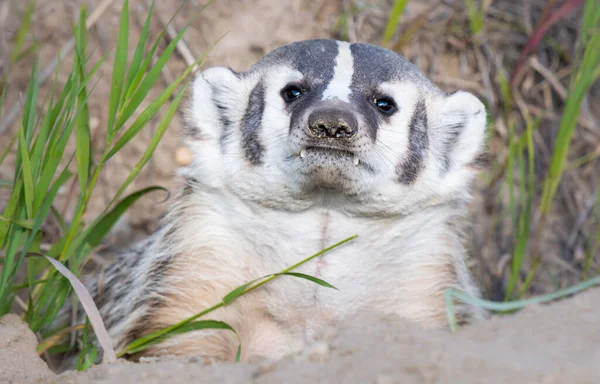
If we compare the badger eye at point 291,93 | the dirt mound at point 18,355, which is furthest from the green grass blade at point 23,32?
the dirt mound at point 18,355

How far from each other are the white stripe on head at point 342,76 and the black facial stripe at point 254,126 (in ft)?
0.73

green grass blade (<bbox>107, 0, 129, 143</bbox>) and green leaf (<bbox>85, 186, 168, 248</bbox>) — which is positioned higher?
green grass blade (<bbox>107, 0, 129, 143</bbox>)

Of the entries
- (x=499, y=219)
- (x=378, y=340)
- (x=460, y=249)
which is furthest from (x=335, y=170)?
(x=499, y=219)

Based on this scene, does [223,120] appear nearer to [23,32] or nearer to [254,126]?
[254,126]

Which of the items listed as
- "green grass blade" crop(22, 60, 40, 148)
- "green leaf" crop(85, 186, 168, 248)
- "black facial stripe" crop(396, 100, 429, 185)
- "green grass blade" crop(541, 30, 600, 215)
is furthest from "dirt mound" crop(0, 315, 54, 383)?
"green grass blade" crop(541, 30, 600, 215)

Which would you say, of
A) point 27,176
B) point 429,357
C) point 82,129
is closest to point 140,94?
point 82,129

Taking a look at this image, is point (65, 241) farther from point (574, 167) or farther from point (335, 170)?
point (574, 167)

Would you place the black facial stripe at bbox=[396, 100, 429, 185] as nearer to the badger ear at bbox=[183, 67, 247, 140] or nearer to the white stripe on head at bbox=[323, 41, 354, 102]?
the white stripe on head at bbox=[323, 41, 354, 102]

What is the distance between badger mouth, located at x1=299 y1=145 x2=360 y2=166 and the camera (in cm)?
204

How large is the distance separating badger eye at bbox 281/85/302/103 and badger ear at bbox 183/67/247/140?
17 centimetres

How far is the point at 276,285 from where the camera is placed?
2264mm

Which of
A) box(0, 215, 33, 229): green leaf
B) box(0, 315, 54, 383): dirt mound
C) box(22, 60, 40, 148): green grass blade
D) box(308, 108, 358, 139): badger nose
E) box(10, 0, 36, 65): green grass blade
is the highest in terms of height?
box(10, 0, 36, 65): green grass blade

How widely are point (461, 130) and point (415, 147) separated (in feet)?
0.73

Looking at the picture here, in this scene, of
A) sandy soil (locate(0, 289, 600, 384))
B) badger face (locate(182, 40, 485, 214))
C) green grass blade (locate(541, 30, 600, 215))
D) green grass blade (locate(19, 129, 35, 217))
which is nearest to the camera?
sandy soil (locate(0, 289, 600, 384))
